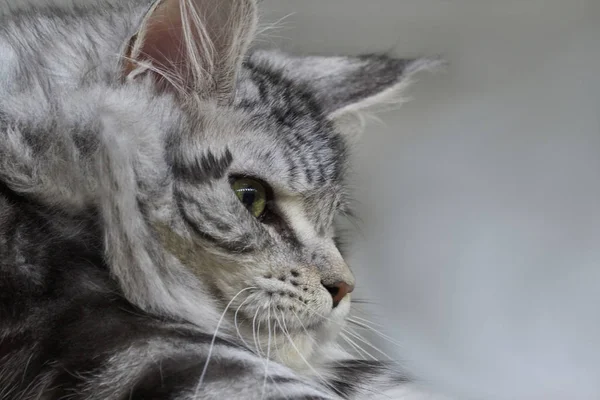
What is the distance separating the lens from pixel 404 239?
157 cm

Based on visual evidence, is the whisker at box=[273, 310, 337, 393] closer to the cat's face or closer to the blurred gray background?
the cat's face

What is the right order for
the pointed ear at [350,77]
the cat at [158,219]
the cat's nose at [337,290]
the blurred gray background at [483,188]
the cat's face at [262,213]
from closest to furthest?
the cat at [158,219], the cat's face at [262,213], the cat's nose at [337,290], the pointed ear at [350,77], the blurred gray background at [483,188]

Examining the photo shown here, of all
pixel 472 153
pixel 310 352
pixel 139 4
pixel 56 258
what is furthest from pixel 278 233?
pixel 472 153

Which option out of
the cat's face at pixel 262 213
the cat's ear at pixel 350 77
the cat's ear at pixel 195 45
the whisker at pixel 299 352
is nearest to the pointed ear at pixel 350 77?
the cat's ear at pixel 350 77

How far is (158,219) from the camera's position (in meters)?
0.73

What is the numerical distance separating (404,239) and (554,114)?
1.46 ft

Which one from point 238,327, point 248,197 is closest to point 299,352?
point 238,327

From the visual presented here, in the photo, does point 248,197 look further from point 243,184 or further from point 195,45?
point 195,45

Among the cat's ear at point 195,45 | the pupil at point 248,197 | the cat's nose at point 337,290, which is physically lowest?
the cat's nose at point 337,290

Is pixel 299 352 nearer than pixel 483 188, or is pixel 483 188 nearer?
pixel 299 352

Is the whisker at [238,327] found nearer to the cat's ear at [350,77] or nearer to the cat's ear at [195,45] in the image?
the cat's ear at [195,45]

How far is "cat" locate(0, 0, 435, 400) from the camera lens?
629 mm

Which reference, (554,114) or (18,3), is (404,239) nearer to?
(554,114)

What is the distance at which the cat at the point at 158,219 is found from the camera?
0.63 metres
